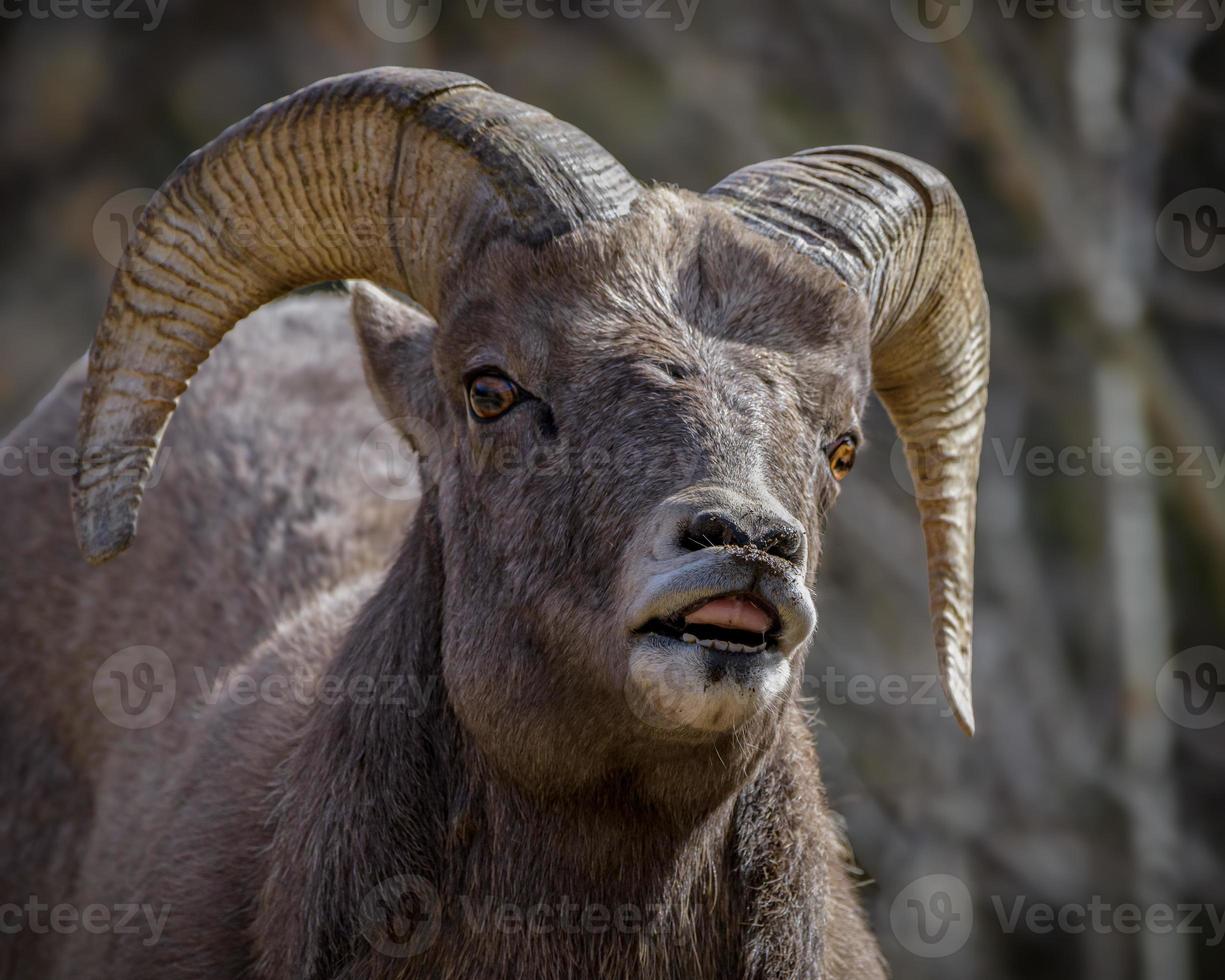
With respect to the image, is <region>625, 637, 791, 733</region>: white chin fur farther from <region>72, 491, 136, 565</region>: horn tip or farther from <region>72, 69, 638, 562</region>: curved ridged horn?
<region>72, 491, 136, 565</region>: horn tip

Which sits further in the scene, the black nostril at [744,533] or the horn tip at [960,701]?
the horn tip at [960,701]

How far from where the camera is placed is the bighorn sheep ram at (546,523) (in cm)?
354

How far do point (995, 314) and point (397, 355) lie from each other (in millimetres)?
8086

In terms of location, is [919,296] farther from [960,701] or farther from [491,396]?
[491,396]

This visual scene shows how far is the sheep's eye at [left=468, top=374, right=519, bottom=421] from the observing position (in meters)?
3.81

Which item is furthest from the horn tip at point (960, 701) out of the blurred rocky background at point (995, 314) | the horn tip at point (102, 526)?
the blurred rocky background at point (995, 314)

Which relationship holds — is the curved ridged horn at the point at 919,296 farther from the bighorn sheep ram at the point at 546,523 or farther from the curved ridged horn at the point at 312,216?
the curved ridged horn at the point at 312,216

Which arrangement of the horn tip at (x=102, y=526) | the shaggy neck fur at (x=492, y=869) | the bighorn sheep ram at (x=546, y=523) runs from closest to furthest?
the bighorn sheep ram at (x=546, y=523)
the shaggy neck fur at (x=492, y=869)
the horn tip at (x=102, y=526)

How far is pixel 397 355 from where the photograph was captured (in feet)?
14.8

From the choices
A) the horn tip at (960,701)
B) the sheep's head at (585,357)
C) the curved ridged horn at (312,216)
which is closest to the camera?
the sheep's head at (585,357)

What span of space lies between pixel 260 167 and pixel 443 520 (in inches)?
44.7

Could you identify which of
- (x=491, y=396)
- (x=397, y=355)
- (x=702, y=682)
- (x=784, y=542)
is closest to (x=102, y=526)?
(x=397, y=355)

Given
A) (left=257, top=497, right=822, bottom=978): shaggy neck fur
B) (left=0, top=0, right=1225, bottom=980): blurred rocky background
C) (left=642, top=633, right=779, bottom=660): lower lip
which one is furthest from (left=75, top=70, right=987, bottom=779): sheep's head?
(left=0, top=0, right=1225, bottom=980): blurred rocky background

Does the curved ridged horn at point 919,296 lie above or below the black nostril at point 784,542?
above
